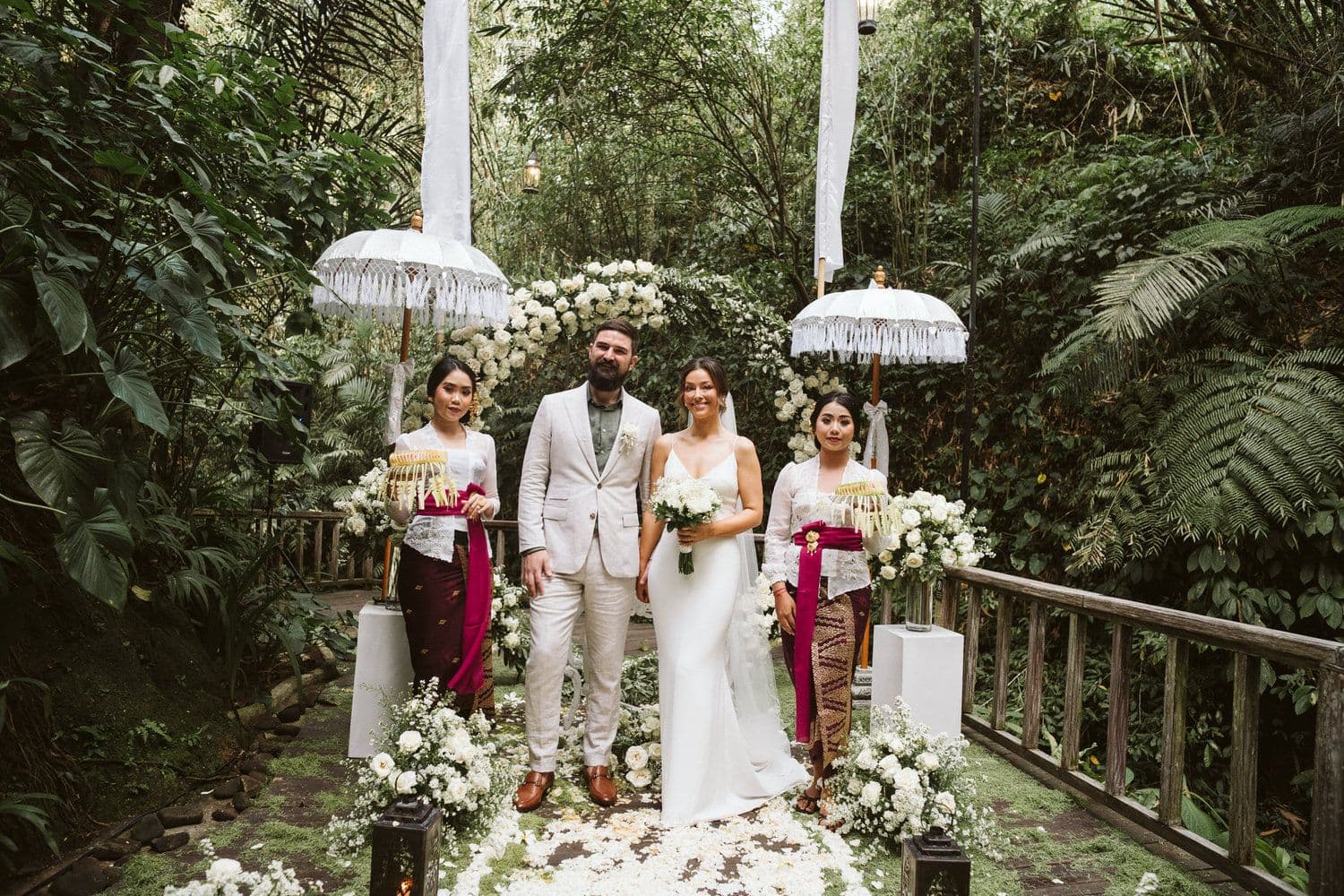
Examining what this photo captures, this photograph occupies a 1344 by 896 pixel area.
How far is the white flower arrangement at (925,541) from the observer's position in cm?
371

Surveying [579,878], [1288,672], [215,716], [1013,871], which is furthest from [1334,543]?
[215,716]

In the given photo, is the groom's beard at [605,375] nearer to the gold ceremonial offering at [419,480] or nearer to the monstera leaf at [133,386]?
the gold ceremonial offering at [419,480]

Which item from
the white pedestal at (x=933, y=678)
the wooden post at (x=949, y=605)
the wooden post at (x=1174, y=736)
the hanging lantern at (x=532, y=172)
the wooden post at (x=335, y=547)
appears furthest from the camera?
the wooden post at (x=335, y=547)

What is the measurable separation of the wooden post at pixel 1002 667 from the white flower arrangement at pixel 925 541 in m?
0.93

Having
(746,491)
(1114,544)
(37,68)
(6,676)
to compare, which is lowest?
(6,676)

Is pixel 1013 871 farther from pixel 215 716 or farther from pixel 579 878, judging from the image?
pixel 215 716

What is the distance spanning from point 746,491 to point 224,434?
122 inches

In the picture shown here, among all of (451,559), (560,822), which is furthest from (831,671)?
(451,559)

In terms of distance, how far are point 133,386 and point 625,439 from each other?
183cm

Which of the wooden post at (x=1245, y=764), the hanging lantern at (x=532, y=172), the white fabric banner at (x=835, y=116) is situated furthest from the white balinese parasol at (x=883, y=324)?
the hanging lantern at (x=532, y=172)

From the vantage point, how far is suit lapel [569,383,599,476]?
11.8 feet

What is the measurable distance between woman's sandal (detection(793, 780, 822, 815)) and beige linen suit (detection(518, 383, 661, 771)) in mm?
865

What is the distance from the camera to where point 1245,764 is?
116 inches

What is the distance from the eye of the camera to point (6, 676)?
2.86 meters
